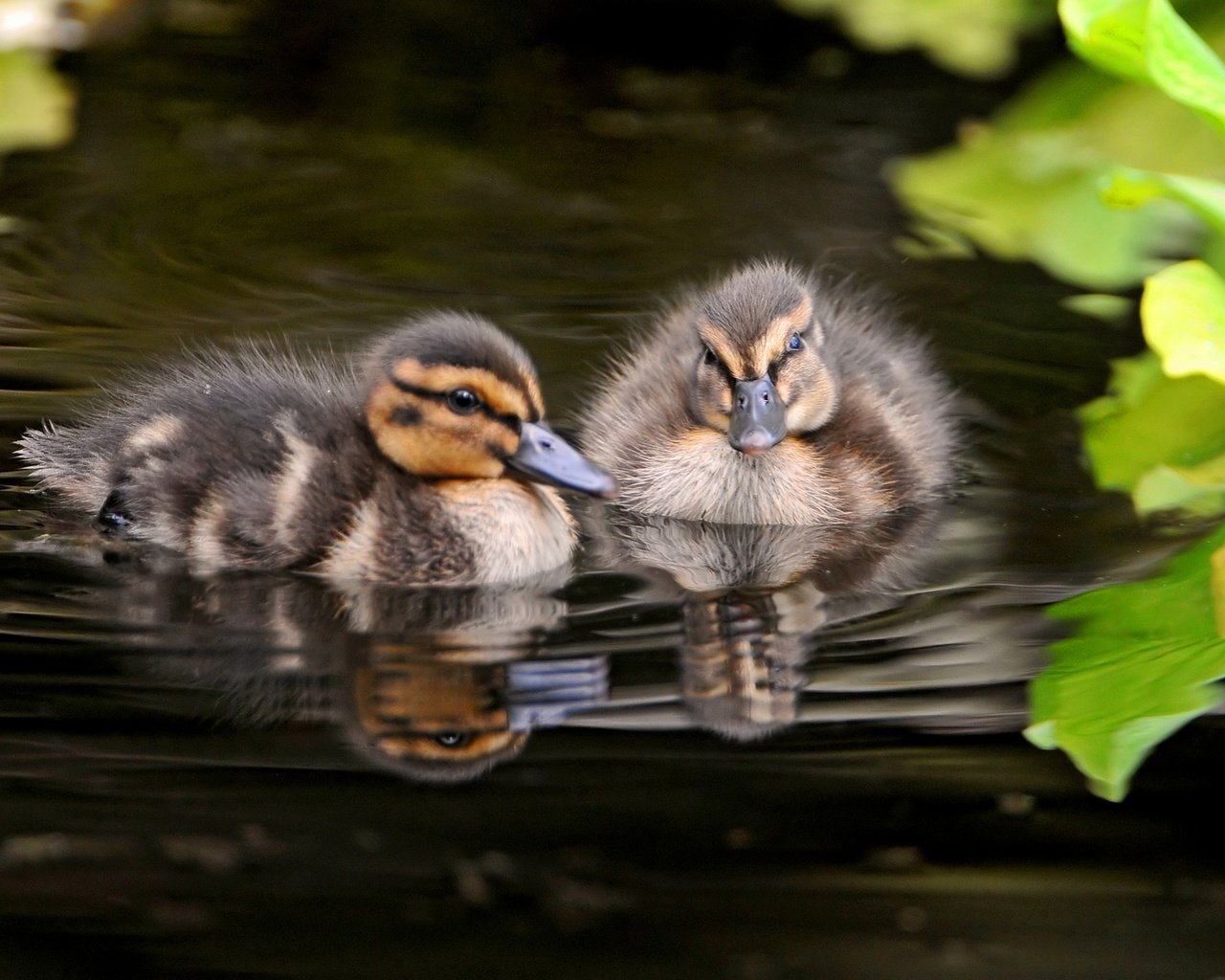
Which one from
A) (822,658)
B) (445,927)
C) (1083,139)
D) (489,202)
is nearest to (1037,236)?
(1083,139)

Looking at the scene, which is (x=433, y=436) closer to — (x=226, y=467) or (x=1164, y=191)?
(x=226, y=467)

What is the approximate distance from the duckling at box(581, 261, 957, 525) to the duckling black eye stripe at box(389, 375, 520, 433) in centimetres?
52

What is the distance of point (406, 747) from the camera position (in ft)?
9.31

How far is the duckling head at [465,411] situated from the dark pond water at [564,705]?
23 centimetres

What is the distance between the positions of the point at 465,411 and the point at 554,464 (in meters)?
0.19

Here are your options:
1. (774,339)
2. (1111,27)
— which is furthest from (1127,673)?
(1111,27)

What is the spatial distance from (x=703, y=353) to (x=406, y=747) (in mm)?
1569

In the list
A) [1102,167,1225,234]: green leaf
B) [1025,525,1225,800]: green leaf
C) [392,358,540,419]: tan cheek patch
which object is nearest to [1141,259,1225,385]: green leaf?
[1102,167,1225,234]: green leaf

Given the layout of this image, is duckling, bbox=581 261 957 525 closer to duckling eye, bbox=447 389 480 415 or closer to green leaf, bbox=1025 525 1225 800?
duckling eye, bbox=447 389 480 415

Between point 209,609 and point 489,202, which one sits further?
point 489,202

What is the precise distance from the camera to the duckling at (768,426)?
4.06m

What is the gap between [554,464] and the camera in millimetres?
3676

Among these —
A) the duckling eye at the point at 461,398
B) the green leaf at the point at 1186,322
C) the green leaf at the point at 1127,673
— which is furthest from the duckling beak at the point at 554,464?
the green leaf at the point at 1186,322

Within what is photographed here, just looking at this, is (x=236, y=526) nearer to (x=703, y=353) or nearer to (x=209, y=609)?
(x=209, y=609)
